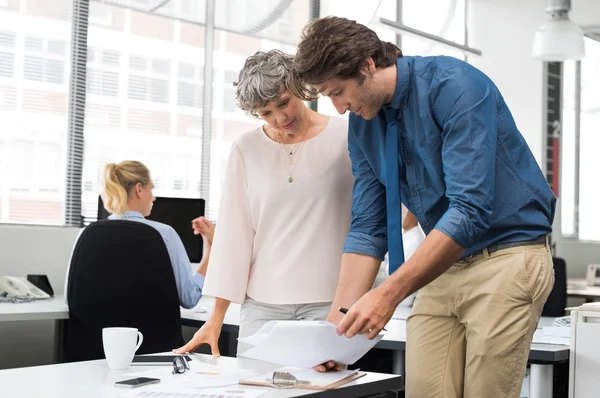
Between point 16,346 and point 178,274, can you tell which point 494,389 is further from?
point 16,346

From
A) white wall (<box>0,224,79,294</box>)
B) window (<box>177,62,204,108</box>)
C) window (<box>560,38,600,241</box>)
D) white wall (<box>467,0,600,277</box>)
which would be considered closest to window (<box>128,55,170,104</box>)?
window (<box>177,62,204,108</box>)

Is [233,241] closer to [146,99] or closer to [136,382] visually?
[136,382]

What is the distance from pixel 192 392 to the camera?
4.98 feet

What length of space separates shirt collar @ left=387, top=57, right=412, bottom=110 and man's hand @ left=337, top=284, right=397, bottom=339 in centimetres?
43

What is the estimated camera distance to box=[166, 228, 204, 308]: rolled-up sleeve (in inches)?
140

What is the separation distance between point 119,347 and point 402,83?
32.2 inches

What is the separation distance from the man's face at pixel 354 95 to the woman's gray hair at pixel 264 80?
11.5 inches

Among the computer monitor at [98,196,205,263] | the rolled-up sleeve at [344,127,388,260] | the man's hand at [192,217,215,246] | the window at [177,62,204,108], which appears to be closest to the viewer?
the rolled-up sleeve at [344,127,388,260]

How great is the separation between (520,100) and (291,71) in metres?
5.85

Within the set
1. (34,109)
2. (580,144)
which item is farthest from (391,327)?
(580,144)

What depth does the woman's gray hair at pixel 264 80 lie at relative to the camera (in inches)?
82.1

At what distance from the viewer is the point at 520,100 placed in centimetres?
759

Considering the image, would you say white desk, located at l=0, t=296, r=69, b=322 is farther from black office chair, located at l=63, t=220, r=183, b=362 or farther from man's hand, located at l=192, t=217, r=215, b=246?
man's hand, located at l=192, t=217, r=215, b=246

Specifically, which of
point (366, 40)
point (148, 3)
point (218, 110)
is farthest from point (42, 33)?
point (366, 40)
